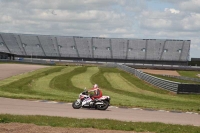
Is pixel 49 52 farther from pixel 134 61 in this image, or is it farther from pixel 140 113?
pixel 140 113

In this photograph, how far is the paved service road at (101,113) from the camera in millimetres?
19094

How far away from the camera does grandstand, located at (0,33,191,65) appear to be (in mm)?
139625

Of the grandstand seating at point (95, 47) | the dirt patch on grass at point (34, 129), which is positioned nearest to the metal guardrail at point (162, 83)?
the dirt patch on grass at point (34, 129)

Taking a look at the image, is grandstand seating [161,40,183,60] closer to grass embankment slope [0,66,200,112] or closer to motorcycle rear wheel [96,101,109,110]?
grass embankment slope [0,66,200,112]

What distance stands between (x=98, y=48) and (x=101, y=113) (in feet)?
421

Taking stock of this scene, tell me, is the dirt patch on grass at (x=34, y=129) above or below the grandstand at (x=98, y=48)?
below

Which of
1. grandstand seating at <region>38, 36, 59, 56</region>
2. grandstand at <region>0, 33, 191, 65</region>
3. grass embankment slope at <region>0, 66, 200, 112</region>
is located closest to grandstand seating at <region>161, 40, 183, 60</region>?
grandstand at <region>0, 33, 191, 65</region>

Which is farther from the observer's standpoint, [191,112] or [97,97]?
[191,112]

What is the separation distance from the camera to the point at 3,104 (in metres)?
22.0

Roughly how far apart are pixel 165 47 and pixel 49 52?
40.4m

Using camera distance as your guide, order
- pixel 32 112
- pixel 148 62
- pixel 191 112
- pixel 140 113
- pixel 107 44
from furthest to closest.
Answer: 1. pixel 107 44
2. pixel 148 62
3. pixel 191 112
4. pixel 140 113
5. pixel 32 112

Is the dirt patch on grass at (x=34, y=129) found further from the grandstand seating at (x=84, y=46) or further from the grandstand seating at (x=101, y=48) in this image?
the grandstand seating at (x=84, y=46)

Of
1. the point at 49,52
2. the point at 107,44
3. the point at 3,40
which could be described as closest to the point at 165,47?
the point at 107,44

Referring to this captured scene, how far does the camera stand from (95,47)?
149 m
